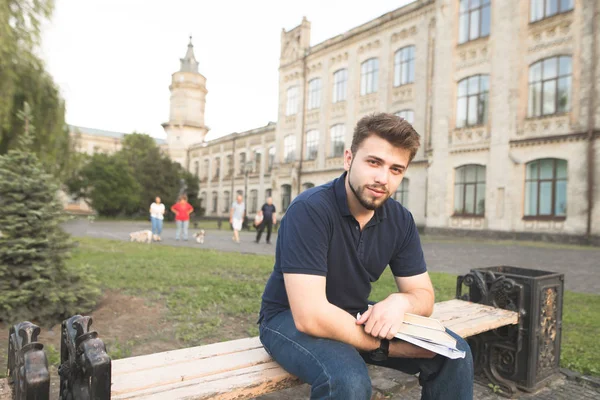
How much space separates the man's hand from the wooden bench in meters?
0.45

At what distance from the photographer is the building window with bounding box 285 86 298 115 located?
113ft

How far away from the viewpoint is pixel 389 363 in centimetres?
250

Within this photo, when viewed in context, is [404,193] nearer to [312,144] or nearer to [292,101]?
[312,144]

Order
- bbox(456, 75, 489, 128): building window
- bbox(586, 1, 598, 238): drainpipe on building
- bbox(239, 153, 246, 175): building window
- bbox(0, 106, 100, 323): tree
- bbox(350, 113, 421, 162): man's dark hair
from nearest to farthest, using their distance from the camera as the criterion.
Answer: bbox(350, 113, 421, 162): man's dark hair
bbox(0, 106, 100, 323): tree
bbox(586, 1, 598, 238): drainpipe on building
bbox(456, 75, 489, 128): building window
bbox(239, 153, 246, 175): building window

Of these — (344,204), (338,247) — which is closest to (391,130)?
(344,204)

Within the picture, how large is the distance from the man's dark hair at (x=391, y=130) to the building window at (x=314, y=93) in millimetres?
30208

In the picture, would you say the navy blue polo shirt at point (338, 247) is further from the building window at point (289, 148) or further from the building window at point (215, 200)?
the building window at point (215, 200)

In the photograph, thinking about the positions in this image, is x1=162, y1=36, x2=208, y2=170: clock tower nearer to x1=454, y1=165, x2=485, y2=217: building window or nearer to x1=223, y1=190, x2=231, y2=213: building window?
x1=223, y1=190, x2=231, y2=213: building window

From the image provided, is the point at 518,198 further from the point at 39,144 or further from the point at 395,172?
the point at 395,172

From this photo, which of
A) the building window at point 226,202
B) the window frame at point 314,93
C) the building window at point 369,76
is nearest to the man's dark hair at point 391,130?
the building window at point 369,76

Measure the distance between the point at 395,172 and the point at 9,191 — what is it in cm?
404

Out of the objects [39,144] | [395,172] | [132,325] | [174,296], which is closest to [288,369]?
[395,172]

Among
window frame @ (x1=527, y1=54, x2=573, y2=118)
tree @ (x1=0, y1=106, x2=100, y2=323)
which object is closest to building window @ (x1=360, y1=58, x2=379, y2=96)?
window frame @ (x1=527, y1=54, x2=573, y2=118)

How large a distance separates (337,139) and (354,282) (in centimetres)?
2849
